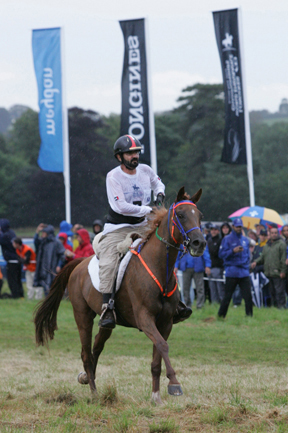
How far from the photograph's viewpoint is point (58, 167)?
22.2 m

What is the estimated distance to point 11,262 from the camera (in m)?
18.3

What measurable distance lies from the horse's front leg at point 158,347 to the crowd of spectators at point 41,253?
388 inches

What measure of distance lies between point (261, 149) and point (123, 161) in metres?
62.5

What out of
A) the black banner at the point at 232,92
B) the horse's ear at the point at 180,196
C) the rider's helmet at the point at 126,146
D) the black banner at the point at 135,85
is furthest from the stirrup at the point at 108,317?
the black banner at the point at 232,92

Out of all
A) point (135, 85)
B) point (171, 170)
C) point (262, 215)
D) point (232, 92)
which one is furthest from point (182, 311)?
point (171, 170)

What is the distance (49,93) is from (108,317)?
54.4ft

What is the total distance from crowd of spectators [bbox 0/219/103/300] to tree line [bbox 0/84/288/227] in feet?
104

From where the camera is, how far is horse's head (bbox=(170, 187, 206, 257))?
5.79 meters

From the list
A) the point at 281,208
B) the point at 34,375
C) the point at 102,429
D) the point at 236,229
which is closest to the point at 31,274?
the point at 236,229

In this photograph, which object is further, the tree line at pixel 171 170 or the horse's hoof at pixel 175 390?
the tree line at pixel 171 170

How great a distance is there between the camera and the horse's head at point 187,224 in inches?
228

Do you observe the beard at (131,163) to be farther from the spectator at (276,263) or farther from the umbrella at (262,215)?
the umbrella at (262,215)

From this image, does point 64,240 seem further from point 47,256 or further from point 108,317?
point 108,317

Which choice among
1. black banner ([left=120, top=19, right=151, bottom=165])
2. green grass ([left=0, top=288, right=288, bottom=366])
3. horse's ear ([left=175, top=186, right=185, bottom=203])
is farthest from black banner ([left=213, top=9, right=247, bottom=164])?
horse's ear ([left=175, top=186, right=185, bottom=203])
